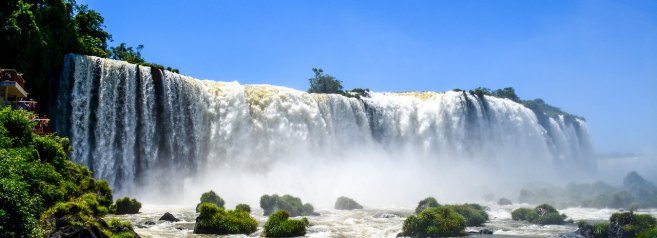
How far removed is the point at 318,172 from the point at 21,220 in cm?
3057

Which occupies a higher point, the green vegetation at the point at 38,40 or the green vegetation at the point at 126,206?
the green vegetation at the point at 38,40

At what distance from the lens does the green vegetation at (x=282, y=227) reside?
17766mm

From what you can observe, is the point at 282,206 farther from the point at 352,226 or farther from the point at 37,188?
the point at 37,188

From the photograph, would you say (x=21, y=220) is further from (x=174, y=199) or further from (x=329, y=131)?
(x=329, y=131)

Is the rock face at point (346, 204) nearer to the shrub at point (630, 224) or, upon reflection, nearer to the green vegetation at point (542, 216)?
the green vegetation at point (542, 216)

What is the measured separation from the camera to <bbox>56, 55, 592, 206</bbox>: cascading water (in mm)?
30047

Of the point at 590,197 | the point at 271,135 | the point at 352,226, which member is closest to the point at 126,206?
the point at 352,226

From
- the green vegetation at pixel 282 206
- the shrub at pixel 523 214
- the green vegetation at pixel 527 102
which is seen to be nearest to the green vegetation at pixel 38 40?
the green vegetation at pixel 282 206

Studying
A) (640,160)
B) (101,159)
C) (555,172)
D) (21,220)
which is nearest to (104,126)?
(101,159)

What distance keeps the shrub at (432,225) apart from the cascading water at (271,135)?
1817 centimetres

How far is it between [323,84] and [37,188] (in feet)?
227

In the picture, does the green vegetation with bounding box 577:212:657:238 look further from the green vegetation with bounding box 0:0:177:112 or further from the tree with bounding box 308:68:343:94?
the tree with bounding box 308:68:343:94

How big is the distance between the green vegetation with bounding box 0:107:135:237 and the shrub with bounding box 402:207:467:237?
34.2ft

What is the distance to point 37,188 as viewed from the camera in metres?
13.7
